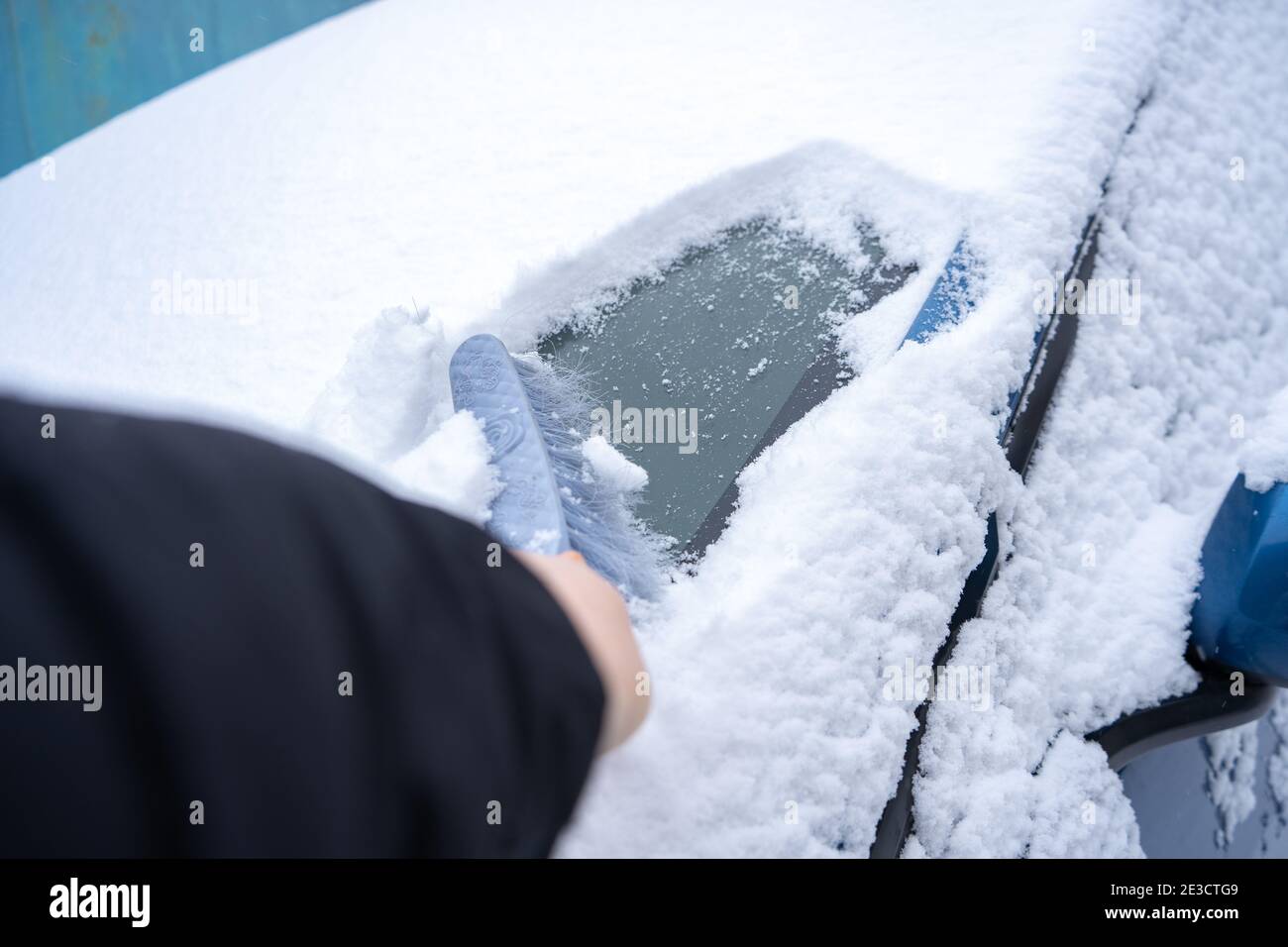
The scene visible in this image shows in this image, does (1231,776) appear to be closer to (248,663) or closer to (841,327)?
(841,327)

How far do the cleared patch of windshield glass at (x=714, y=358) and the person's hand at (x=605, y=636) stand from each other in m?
0.44

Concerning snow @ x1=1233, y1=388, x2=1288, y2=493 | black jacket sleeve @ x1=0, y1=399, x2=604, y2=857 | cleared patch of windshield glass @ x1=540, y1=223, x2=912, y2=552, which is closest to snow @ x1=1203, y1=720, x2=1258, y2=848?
snow @ x1=1233, y1=388, x2=1288, y2=493

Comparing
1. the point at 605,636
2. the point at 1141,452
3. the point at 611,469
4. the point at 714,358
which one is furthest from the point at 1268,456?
the point at 605,636

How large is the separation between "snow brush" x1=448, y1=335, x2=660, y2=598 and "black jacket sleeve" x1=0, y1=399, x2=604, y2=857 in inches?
15.0

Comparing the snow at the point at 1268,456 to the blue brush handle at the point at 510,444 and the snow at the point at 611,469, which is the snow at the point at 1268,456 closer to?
the snow at the point at 611,469

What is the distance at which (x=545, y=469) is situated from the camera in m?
1.18

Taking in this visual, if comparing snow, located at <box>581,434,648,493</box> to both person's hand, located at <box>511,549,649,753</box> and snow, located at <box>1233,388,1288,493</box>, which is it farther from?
snow, located at <box>1233,388,1288,493</box>

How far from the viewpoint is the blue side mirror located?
47.3 inches

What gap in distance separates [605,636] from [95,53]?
19.7 feet

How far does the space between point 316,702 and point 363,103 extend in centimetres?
225

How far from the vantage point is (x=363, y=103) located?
2342 millimetres

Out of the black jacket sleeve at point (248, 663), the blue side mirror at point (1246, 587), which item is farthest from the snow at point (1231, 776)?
the black jacket sleeve at point (248, 663)

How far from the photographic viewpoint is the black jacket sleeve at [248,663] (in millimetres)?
482
